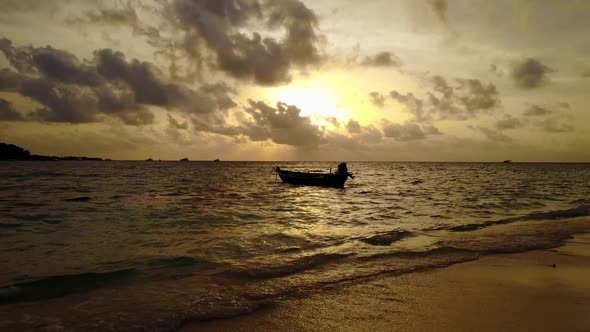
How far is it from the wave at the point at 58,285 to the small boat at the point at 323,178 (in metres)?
35.1

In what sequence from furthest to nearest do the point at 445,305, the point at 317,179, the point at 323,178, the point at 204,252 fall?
1. the point at 317,179
2. the point at 323,178
3. the point at 204,252
4. the point at 445,305

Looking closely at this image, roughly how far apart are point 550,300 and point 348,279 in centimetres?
422

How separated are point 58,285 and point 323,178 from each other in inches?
1534

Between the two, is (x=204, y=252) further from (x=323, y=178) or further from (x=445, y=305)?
(x=323, y=178)

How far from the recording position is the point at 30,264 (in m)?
10.2

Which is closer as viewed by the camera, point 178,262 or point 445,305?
point 445,305

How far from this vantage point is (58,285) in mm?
8469

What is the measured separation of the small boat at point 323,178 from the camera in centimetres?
4500

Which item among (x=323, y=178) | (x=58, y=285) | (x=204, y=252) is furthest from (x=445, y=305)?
(x=323, y=178)

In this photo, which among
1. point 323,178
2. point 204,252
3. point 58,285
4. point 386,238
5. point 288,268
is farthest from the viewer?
point 323,178

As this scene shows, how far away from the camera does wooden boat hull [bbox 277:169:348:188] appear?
45.0 metres

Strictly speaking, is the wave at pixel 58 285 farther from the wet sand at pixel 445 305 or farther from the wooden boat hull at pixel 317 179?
A: the wooden boat hull at pixel 317 179

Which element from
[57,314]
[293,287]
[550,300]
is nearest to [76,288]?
[57,314]

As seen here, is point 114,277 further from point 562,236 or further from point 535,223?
point 535,223
